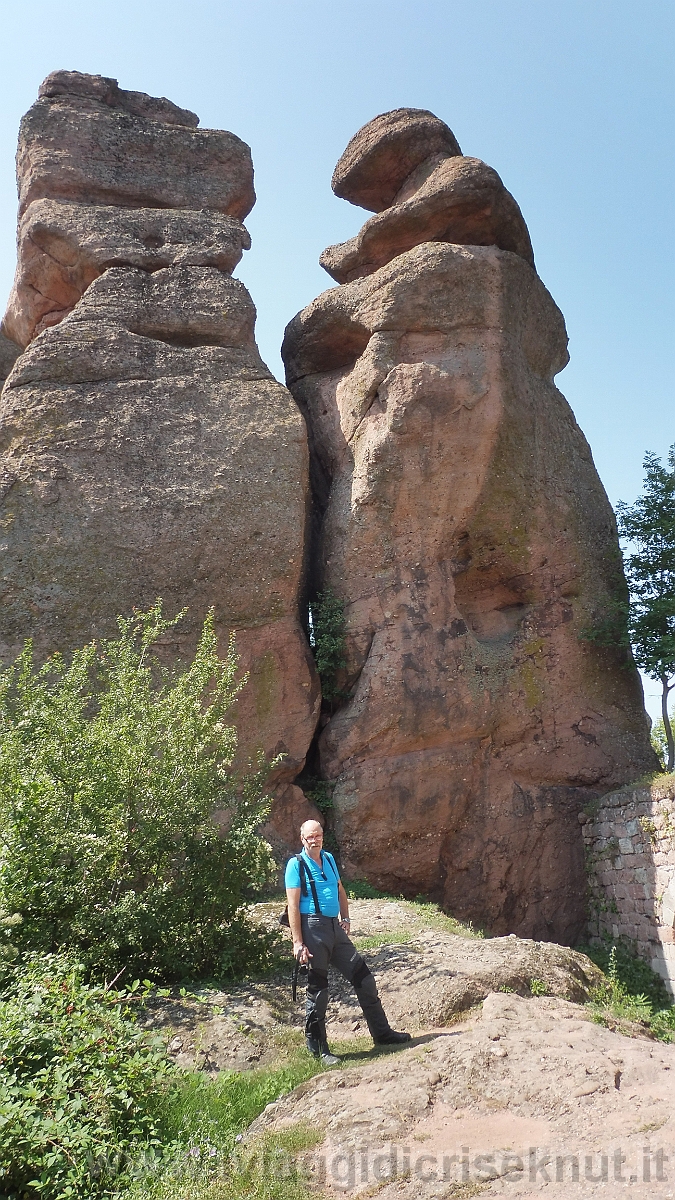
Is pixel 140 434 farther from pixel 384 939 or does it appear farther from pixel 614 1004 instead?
pixel 614 1004

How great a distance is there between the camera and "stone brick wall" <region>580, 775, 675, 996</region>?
11086 mm

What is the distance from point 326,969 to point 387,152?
50.3 feet

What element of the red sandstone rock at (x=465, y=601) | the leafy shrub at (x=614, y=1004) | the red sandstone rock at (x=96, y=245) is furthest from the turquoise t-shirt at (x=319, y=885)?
the red sandstone rock at (x=96, y=245)

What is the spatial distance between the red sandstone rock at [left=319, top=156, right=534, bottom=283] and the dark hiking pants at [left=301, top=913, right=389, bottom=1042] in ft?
41.8

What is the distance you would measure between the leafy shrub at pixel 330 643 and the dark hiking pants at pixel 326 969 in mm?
7192

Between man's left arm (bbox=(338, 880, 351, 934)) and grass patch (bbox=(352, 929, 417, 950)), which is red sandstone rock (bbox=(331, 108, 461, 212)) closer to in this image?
grass patch (bbox=(352, 929, 417, 950))

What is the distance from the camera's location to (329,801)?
12430 millimetres

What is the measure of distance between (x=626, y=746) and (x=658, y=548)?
3252 millimetres

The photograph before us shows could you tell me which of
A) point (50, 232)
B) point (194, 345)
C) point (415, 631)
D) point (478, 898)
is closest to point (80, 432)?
point (194, 345)

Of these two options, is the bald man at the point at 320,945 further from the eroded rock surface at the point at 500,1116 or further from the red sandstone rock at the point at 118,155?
the red sandstone rock at the point at 118,155

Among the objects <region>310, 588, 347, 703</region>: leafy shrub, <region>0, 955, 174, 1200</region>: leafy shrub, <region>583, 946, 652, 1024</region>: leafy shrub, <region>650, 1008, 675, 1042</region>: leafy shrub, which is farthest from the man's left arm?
<region>310, 588, 347, 703</region>: leafy shrub

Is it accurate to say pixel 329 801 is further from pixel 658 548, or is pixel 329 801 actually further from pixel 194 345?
pixel 194 345

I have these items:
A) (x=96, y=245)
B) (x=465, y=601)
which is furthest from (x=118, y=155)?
(x=465, y=601)

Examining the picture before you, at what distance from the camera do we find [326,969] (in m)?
5.99
